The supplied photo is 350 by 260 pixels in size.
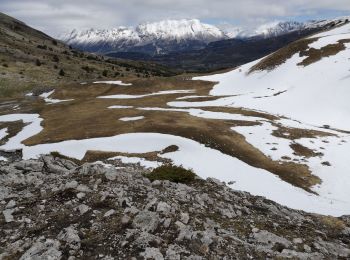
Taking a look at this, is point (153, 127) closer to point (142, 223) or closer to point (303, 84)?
point (142, 223)

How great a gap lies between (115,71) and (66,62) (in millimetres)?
20644

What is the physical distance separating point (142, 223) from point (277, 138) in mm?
33269

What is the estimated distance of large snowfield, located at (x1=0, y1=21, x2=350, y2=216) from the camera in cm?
3372

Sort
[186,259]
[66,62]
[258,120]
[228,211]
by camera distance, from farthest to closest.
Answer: [66,62]
[258,120]
[228,211]
[186,259]

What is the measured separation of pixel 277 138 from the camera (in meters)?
45.8

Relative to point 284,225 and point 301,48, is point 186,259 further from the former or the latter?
point 301,48

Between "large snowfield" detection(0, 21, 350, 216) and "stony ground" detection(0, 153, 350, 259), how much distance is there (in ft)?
40.4

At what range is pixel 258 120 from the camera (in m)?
54.0

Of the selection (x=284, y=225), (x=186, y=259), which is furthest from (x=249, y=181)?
(x=186, y=259)

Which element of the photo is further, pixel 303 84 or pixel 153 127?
pixel 303 84

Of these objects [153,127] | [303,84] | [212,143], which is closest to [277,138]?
[212,143]

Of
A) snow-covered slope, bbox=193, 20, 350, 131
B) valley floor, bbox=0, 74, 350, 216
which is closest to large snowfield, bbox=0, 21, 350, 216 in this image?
snow-covered slope, bbox=193, 20, 350, 131

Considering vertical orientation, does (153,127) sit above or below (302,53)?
below

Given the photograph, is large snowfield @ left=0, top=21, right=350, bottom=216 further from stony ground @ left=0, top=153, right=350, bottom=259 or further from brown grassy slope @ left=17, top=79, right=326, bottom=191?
stony ground @ left=0, top=153, right=350, bottom=259
